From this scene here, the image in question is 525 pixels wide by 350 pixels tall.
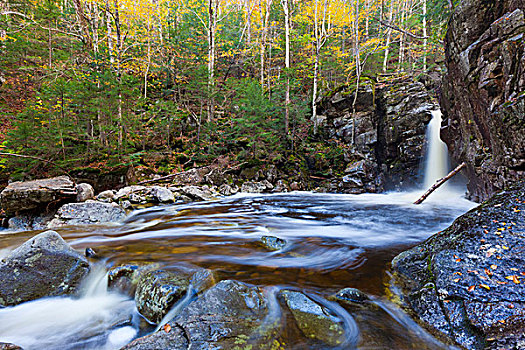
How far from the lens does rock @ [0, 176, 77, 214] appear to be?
5.25m

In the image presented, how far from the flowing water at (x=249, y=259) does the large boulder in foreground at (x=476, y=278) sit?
0.68 ft

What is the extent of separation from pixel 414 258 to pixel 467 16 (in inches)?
254

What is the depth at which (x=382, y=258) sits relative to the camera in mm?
3178

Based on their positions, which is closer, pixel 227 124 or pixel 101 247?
pixel 101 247

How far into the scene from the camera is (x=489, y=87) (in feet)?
15.5

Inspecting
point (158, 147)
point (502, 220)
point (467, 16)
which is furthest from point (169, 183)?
point (467, 16)

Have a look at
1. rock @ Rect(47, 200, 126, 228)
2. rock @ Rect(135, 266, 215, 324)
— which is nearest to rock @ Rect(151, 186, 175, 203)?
rock @ Rect(47, 200, 126, 228)

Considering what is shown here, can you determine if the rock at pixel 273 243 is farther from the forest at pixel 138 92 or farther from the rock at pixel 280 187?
the rock at pixel 280 187

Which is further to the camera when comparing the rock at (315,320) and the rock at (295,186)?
the rock at (295,186)

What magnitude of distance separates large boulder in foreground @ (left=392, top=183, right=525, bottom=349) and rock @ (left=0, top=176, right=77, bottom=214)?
7490 millimetres

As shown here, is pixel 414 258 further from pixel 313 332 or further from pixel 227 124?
pixel 227 124

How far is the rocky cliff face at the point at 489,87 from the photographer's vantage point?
4.03m

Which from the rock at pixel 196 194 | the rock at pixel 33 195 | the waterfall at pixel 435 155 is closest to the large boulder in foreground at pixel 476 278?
the rock at pixel 196 194

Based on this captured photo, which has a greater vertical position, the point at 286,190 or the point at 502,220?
the point at 502,220
